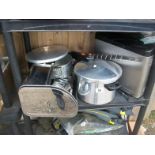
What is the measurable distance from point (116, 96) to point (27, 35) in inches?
Answer: 25.7

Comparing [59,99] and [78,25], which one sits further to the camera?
[59,99]

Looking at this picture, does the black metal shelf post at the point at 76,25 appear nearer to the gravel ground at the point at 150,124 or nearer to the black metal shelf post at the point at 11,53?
the black metal shelf post at the point at 11,53

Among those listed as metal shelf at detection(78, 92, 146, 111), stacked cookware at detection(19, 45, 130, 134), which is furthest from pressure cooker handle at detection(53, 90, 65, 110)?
metal shelf at detection(78, 92, 146, 111)

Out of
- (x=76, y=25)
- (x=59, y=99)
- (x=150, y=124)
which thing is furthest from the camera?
(x=150, y=124)

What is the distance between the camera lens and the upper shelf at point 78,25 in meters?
0.74

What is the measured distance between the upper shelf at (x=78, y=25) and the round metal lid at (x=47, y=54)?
0.87 feet

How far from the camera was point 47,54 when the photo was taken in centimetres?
108

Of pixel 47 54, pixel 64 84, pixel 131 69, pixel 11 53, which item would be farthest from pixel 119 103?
pixel 11 53

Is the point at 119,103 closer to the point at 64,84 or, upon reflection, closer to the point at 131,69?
the point at 131,69

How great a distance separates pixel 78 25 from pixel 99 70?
13.0 inches

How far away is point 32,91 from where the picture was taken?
0.92 metres

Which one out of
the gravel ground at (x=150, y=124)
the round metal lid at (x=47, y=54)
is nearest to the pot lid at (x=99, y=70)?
the round metal lid at (x=47, y=54)

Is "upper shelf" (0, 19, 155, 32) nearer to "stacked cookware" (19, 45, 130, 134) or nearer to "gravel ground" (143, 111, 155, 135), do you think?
"stacked cookware" (19, 45, 130, 134)

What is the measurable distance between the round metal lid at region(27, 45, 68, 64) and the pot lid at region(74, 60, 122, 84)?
114 millimetres
